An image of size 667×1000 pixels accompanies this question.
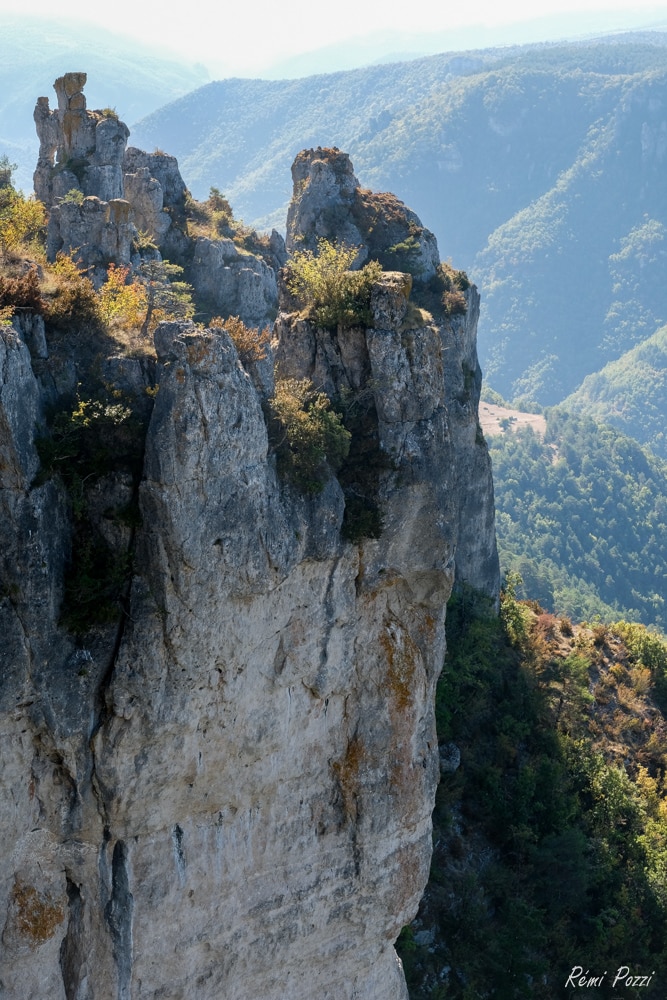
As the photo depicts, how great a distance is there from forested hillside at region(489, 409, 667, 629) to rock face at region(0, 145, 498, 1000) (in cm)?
9546

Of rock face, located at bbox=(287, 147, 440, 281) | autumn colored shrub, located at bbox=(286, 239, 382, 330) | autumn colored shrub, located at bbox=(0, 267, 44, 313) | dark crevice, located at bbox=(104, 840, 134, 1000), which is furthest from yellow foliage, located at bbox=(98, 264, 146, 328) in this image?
rock face, located at bbox=(287, 147, 440, 281)

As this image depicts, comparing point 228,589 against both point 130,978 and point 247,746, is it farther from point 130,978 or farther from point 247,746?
point 130,978

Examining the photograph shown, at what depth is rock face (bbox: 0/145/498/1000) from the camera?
1639 cm

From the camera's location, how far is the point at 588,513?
522 ft

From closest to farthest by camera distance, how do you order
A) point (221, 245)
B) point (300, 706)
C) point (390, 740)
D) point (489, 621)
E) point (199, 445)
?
1. point (199, 445)
2. point (300, 706)
3. point (390, 740)
4. point (489, 621)
5. point (221, 245)

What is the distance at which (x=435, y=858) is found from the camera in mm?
30969

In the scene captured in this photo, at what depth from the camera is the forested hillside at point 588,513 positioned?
138 metres

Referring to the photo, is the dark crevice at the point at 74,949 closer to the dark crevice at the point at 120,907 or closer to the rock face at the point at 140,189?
the dark crevice at the point at 120,907

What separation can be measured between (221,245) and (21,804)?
3195 centimetres

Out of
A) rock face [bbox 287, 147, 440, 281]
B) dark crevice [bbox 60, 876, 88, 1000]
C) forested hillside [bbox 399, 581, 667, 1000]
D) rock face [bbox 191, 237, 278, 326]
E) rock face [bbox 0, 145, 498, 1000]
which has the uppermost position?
rock face [bbox 287, 147, 440, 281]

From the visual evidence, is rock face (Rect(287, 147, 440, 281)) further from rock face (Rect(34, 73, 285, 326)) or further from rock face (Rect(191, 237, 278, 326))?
rock face (Rect(34, 73, 285, 326))

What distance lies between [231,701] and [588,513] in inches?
5796

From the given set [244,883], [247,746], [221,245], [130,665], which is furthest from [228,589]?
[221,245]

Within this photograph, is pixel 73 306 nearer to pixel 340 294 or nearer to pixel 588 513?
pixel 340 294
